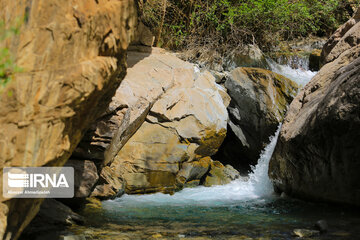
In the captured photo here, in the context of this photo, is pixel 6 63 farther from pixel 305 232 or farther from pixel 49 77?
pixel 305 232

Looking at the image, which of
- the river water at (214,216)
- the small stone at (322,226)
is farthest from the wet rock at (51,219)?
the small stone at (322,226)

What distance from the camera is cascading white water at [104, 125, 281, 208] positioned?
21.9ft

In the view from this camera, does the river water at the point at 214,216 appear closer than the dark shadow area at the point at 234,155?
Yes

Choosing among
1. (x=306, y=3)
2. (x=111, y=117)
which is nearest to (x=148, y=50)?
(x=111, y=117)

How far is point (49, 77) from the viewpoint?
2.73 m

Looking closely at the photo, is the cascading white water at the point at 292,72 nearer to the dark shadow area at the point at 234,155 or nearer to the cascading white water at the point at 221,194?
the dark shadow area at the point at 234,155

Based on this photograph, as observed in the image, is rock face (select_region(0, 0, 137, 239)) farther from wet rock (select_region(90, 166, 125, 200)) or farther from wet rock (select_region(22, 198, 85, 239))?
wet rock (select_region(90, 166, 125, 200))

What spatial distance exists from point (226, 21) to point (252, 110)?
3.67 m

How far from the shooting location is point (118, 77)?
12.6ft

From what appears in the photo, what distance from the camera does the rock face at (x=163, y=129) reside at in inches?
280

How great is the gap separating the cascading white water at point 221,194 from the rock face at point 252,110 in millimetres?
644

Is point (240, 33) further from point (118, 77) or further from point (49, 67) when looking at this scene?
point (49, 67)

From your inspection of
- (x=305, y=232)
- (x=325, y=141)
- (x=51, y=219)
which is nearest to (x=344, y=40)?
(x=325, y=141)

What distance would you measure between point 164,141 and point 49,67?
16.6 ft
